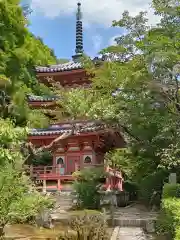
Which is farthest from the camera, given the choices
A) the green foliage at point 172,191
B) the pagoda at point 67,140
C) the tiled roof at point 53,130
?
the tiled roof at point 53,130

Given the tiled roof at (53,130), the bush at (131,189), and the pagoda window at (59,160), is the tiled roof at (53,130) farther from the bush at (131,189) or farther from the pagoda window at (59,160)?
the bush at (131,189)

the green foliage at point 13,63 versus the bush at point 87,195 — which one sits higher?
the green foliage at point 13,63

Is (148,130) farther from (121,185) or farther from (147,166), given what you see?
(121,185)

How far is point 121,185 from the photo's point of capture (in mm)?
24359

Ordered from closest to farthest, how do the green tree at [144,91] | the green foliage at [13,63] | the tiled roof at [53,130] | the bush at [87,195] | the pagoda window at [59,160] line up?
the green tree at [144,91] → the bush at [87,195] → the green foliage at [13,63] → the tiled roof at [53,130] → the pagoda window at [59,160]

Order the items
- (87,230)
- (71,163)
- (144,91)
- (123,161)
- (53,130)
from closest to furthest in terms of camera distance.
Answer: (87,230) < (144,91) < (123,161) < (53,130) < (71,163)

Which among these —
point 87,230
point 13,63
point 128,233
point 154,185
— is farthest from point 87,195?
point 13,63

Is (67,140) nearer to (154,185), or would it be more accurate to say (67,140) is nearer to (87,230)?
(154,185)

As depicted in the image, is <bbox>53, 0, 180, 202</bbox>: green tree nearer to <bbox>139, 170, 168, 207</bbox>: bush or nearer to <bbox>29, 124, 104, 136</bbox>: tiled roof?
<bbox>139, 170, 168, 207</bbox>: bush

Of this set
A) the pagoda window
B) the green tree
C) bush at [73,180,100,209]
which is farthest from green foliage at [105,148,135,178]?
the pagoda window

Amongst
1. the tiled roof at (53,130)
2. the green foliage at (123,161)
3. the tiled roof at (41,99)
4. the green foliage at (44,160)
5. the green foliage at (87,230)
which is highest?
the tiled roof at (41,99)

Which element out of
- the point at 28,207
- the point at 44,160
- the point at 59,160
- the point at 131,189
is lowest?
the point at 28,207

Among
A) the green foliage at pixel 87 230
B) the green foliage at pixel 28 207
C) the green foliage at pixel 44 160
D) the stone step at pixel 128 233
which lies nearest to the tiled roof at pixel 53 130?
the green foliage at pixel 44 160

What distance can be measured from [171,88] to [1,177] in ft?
23.9
